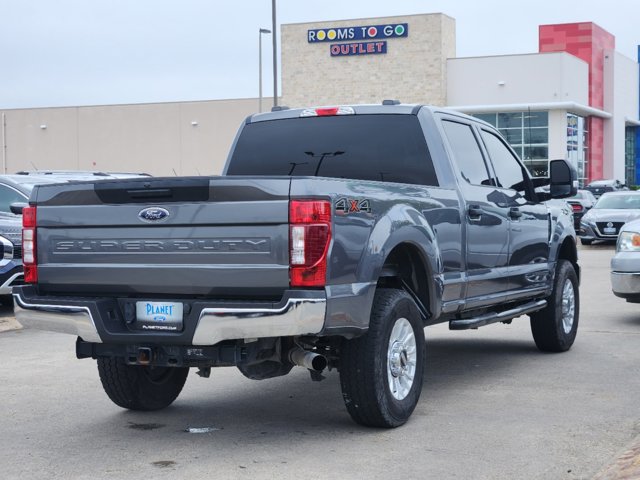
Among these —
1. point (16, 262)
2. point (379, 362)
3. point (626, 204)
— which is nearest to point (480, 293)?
point (379, 362)

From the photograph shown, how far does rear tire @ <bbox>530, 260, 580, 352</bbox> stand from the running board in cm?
24

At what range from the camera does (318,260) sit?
20.3ft

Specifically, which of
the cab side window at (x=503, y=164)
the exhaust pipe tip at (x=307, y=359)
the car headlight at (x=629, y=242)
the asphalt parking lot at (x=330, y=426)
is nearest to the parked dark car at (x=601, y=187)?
the car headlight at (x=629, y=242)

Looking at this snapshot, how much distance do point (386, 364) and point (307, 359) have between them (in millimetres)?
500

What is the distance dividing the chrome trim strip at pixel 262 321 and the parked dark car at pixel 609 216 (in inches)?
940

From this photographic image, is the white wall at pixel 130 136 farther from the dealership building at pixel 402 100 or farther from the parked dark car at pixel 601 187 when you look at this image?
the parked dark car at pixel 601 187

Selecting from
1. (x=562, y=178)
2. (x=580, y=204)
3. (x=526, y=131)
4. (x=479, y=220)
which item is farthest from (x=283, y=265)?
(x=526, y=131)

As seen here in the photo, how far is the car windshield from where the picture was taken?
30578 millimetres

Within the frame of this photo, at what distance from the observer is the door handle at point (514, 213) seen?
9320 mm

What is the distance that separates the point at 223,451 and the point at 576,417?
2.43m

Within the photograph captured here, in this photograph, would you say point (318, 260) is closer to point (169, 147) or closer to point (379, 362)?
point (379, 362)

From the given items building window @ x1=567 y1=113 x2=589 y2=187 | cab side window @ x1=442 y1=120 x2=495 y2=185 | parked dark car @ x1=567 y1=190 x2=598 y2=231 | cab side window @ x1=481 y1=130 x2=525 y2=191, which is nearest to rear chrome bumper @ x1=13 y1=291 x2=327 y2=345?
cab side window @ x1=442 y1=120 x2=495 y2=185

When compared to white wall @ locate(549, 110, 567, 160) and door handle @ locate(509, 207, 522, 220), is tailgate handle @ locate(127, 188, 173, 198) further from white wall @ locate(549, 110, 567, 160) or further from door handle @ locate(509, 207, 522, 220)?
white wall @ locate(549, 110, 567, 160)

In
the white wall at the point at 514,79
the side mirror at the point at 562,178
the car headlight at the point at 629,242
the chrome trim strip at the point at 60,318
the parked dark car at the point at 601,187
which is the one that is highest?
the white wall at the point at 514,79
